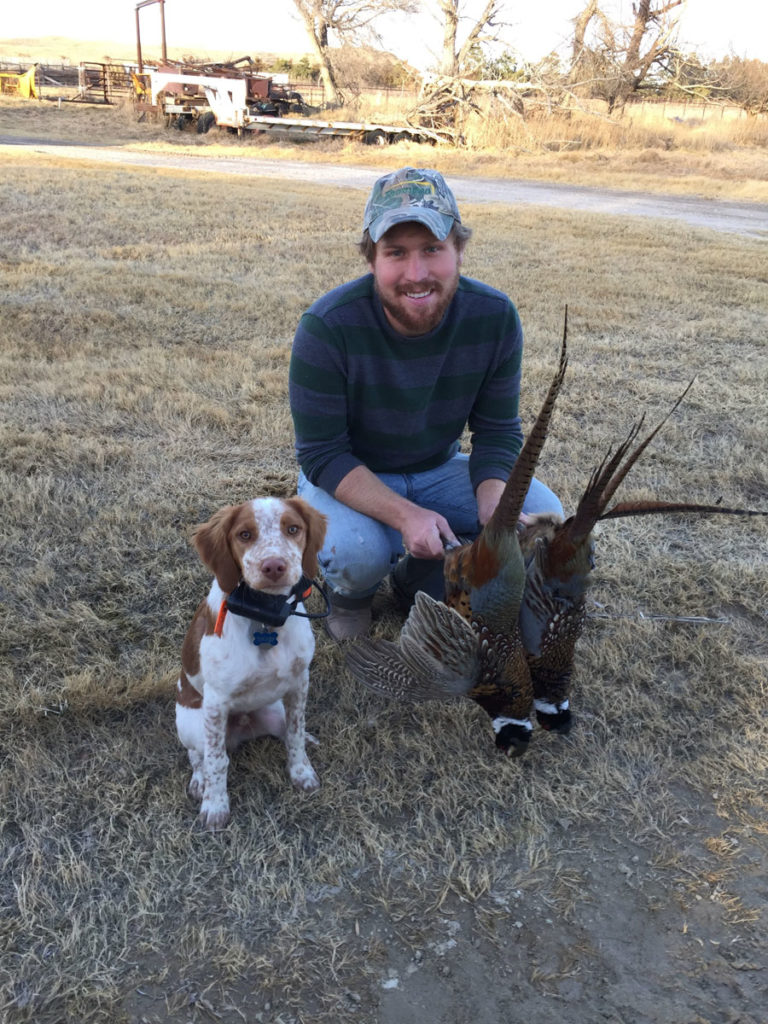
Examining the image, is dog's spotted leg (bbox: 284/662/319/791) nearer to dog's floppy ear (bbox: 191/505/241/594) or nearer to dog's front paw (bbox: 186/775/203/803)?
dog's front paw (bbox: 186/775/203/803)

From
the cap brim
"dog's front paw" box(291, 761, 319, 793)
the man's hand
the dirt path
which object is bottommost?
"dog's front paw" box(291, 761, 319, 793)

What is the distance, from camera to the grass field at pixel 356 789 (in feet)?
6.78

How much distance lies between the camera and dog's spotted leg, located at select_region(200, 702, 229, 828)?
2430 mm

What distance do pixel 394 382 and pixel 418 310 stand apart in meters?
0.36

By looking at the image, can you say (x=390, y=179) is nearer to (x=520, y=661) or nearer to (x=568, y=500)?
(x=520, y=661)

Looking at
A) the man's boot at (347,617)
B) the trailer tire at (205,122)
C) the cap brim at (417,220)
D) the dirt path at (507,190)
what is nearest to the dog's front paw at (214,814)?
the man's boot at (347,617)

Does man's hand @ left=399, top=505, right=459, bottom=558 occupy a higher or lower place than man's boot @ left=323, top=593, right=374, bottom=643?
higher

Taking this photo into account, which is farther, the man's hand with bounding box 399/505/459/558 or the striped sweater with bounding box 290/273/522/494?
the striped sweater with bounding box 290/273/522/494

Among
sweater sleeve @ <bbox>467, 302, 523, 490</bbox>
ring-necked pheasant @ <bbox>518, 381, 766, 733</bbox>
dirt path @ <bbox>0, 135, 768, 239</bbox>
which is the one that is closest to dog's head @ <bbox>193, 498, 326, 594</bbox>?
ring-necked pheasant @ <bbox>518, 381, 766, 733</bbox>

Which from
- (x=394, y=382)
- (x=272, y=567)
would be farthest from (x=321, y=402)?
(x=272, y=567)

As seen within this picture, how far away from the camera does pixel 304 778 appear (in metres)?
2.67

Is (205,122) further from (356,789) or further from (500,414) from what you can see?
(356,789)

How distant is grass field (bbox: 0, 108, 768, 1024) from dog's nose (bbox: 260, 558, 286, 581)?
922 mm

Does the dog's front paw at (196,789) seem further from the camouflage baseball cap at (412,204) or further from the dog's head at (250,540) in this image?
the camouflage baseball cap at (412,204)
